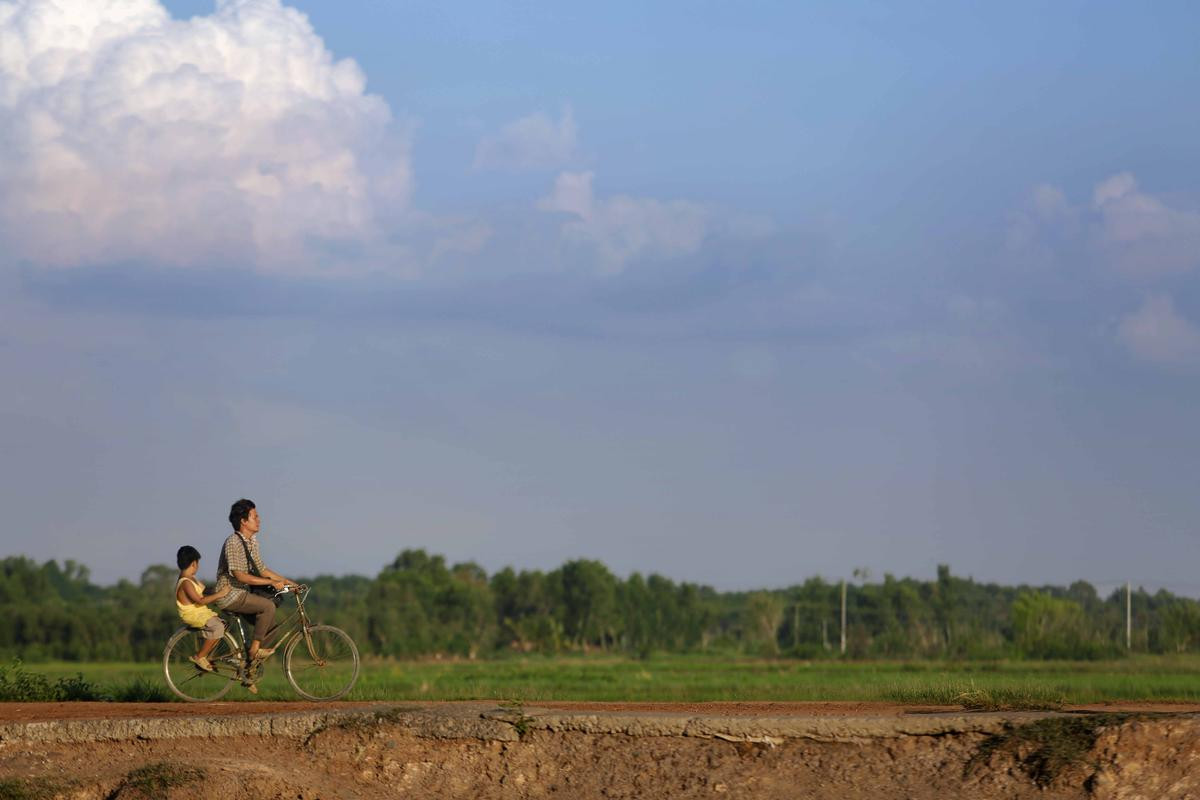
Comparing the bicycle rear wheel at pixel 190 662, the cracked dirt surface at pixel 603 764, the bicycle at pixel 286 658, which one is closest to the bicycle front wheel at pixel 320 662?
the bicycle at pixel 286 658

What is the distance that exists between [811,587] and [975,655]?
3117 centimetres

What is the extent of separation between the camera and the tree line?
5725 cm

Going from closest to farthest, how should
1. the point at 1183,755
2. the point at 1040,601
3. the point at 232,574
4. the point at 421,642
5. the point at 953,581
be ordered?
the point at 1183,755
the point at 232,574
the point at 1040,601
the point at 421,642
the point at 953,581

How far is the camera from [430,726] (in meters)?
11.6

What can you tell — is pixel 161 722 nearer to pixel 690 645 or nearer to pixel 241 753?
pixel 241 753

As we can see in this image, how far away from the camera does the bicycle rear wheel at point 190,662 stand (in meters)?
14.5

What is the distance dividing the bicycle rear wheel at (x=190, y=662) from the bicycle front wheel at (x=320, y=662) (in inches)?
23.1

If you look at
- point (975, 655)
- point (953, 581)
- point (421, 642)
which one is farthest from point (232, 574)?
point (953, 581)

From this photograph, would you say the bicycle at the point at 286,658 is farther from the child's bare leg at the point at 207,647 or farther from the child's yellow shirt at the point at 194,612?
the child's yellow shirt at the point at 194,612

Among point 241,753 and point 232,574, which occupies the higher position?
point 232,574

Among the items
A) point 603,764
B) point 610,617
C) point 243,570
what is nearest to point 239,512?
point 243,570

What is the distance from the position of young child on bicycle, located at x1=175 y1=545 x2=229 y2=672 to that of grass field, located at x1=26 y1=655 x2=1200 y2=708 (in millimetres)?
1220

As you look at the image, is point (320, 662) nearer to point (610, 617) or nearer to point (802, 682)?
point (802, 682)

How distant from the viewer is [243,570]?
46.4 ft
